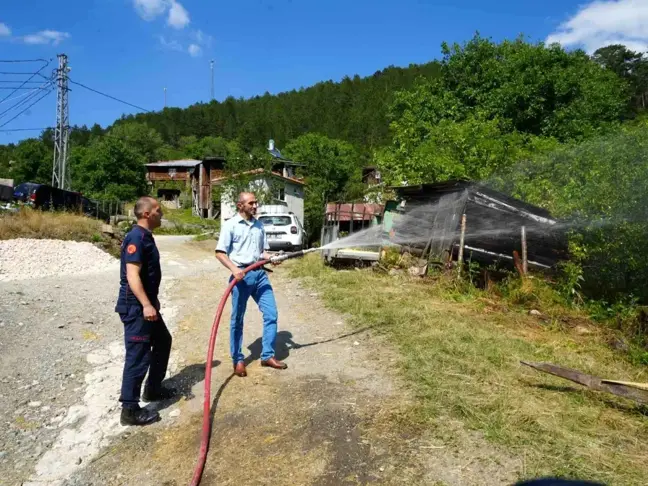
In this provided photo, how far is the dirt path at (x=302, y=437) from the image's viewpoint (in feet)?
9.50

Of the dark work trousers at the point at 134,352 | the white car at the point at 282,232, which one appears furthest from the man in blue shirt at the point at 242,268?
the white car at the point at 282,232

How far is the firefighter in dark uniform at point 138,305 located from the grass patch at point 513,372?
2161mm

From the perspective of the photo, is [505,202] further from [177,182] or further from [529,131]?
[177,182]

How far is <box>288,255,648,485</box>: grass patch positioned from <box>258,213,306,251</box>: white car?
732 centimetres

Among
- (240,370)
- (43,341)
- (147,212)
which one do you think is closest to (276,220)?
(43,341)

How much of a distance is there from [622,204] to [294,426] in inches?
218

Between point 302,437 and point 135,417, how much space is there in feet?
4.56

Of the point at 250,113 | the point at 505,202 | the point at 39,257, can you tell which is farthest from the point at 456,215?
the point at 250,113

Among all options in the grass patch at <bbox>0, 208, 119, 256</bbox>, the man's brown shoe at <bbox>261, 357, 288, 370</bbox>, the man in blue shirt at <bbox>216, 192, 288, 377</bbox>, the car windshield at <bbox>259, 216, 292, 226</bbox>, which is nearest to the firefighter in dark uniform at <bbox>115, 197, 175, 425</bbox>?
the man in blue shirt at <bbox>216, 192, 288, 377</bbox>

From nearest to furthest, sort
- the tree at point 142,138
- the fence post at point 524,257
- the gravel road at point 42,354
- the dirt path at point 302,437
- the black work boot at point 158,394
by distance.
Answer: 1. the dirt path at point 302,437
2. the gravel road at point 42,354
3. the black work boot at point 158,394
4. the fence post at point 524,257
5. the tree at point 142,138

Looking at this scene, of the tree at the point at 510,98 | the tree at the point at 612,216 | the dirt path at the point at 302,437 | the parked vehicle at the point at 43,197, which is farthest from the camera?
the tree at the point at 510,98

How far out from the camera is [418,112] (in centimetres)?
2567

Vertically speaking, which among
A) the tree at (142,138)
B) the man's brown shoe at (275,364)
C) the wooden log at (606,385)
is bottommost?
the man's brown shoe at (275,364)

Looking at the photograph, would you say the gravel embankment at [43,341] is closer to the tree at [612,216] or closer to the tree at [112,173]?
the tree at [612,216]
